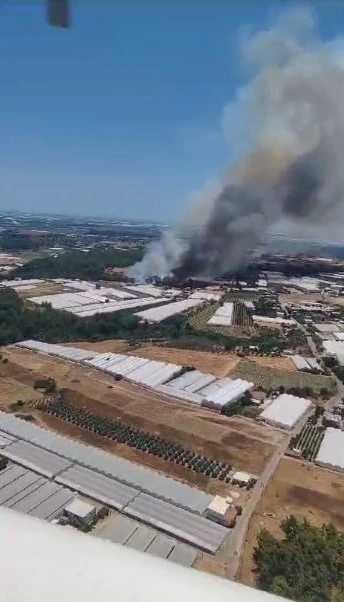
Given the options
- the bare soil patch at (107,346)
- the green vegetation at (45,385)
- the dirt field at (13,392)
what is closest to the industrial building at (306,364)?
the bare soil patch at (107,346)

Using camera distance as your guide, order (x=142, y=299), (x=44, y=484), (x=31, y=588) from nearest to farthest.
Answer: (x=31, y=588) < (x=44, y=484) < (x=142, y=299)

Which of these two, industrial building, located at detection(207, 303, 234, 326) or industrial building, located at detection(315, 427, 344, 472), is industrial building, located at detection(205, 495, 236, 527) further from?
industrial building, located at detection(207, 303, 234, 326)

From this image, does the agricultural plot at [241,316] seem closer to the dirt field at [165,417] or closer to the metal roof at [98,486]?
the dirt field at [165,417]

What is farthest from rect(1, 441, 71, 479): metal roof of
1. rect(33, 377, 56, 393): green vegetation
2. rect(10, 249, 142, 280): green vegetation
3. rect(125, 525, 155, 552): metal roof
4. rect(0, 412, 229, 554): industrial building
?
rect(10, 249, 142, 280): green vegetation

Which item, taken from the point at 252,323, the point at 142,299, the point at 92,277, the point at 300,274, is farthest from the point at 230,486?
the point at 300,274

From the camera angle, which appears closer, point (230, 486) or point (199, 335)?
point (230, 486)

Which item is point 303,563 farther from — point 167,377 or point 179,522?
point 167,377

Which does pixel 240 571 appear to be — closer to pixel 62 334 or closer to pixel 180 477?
pixel 180 477
